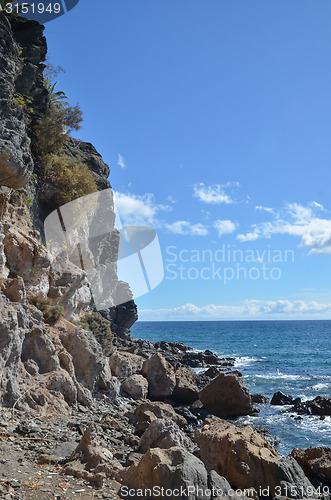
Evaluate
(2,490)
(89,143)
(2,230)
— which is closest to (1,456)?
(2,490)

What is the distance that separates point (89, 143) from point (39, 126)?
39.3ft

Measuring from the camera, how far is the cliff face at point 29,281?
11.8m

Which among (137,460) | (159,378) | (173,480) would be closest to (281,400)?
(159,378)

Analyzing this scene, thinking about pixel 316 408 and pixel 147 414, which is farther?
pixel 316 408

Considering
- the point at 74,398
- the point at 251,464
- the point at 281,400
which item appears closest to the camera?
the point at 251,464

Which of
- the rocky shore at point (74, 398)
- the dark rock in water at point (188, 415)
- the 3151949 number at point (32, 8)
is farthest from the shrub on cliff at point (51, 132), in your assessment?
the dark rock in water at point (188, 415)

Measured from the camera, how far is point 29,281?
580 inches

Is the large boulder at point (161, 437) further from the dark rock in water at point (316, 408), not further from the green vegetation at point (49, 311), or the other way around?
the dark rock in water at point (316, 408)

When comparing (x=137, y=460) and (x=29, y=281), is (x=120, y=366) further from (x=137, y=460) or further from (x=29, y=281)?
(x=137, y=460)

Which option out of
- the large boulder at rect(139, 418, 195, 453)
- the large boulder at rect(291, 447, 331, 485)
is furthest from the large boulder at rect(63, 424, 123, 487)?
the large boulder at rect(291, 447, 331, 485)

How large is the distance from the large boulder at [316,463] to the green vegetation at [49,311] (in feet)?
32.1

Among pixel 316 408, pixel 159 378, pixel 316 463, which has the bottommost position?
pixel 316 408

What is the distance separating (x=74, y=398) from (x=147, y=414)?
2.67 m

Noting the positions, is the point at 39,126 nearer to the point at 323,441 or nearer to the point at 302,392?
the point at 323,441
